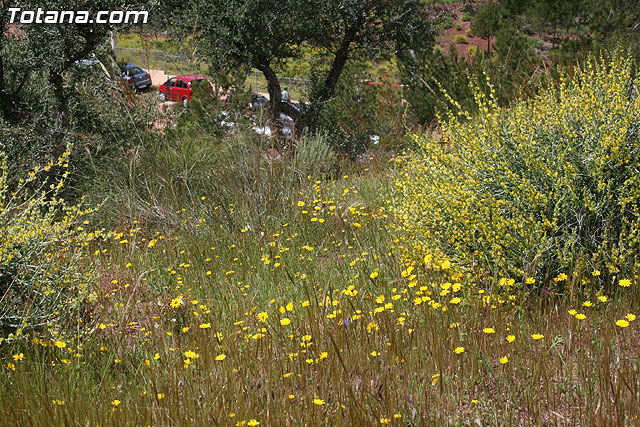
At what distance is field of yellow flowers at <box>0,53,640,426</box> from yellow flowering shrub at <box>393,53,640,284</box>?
2 cm

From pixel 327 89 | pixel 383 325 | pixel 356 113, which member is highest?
pixel 383 325

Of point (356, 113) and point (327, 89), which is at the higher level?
point (327, 89)

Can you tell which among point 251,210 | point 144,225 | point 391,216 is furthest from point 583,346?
point 144,225

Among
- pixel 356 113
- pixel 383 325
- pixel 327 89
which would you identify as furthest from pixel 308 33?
pixel 383 325

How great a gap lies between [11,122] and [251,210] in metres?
4.36

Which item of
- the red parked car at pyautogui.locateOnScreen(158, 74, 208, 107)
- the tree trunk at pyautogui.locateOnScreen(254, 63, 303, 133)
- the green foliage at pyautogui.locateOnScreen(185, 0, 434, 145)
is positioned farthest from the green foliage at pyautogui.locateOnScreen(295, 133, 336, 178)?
the tree trunk at pyautogui.locateOnScreen(254, 63, 303, 133)

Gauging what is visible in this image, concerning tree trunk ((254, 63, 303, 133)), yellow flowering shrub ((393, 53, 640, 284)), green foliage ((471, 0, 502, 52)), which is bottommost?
tree trunk ((254, 63, 303, 133))

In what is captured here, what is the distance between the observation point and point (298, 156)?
21.9ft

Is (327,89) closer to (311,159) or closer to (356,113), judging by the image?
(356,113)

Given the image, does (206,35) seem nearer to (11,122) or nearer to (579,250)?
(11,122)

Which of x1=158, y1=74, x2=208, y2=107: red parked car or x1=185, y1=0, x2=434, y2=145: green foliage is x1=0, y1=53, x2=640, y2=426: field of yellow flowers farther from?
x1=185, y1=0, x2=434, y2=145: green foliage

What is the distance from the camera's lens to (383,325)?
3.00 meters

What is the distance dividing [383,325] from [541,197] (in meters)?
1.15

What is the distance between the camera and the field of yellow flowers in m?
2.43
